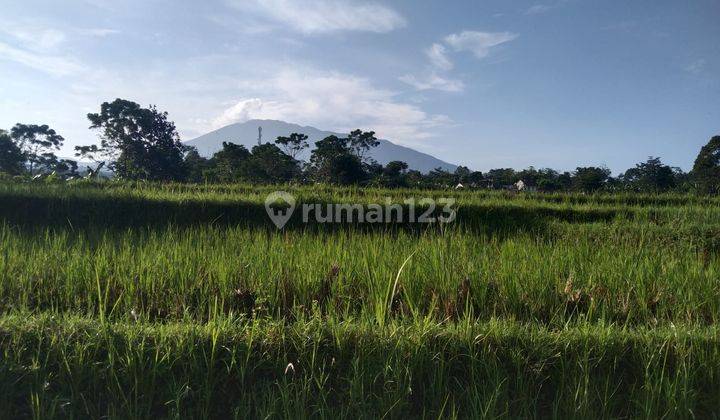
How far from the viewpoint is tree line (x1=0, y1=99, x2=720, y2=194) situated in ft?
62.2

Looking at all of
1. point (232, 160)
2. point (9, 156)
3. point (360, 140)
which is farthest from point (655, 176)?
point (9, 156)

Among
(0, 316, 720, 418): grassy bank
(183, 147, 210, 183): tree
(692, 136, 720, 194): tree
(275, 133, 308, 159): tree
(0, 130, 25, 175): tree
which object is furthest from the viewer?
(183, 147, 210, 183): tree

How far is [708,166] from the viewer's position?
18438mm

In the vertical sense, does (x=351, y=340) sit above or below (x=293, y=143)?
below

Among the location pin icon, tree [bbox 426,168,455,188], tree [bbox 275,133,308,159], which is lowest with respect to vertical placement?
the location pin icon

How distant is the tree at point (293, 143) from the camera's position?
2245 cm

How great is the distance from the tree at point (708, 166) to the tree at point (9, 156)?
98.2 ft

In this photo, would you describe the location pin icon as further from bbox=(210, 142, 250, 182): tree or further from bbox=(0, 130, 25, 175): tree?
bbox=(0, 130, 25, 175): tree

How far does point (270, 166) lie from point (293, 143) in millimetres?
3291

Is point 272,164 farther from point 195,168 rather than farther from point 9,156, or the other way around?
point 9,156

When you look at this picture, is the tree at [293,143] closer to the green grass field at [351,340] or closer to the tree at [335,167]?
the tree at [335,167]

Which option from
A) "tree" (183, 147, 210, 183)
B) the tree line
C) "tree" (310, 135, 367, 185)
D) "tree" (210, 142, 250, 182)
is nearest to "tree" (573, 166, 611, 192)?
the tree line

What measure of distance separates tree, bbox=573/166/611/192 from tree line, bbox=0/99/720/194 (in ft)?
0.14

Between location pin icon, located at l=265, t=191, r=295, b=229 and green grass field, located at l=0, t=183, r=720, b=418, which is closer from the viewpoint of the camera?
green grass field, located at l=0, t=183, r=720, b=418
